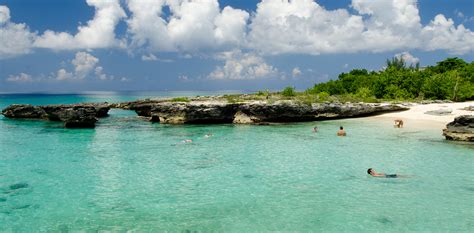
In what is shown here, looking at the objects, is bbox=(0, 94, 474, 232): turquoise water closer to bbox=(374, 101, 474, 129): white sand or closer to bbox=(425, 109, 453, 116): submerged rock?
bbox=(374, 101, 474, 129): white sand

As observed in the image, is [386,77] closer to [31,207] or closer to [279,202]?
[279,202]

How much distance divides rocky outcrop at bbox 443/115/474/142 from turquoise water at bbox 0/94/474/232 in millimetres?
784

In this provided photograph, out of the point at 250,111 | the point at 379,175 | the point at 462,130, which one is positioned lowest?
the point at 379,175

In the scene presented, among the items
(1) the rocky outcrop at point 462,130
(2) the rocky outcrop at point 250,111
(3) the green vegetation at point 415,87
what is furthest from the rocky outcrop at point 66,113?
(1) the rocky outcrop at point 462,130

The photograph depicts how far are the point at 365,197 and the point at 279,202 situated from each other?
3131 mm

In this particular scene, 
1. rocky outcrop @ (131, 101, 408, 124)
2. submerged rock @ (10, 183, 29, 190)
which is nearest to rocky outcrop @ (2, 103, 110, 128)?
rocky outcrop @ (131, 101, 408, 124)

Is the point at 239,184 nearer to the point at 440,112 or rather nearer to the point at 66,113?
the point at 66,113

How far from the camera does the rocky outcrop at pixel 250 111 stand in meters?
36.0

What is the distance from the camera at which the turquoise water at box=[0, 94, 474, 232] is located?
11.1 meters

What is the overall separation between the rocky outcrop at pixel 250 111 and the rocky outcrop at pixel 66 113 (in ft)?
20.6

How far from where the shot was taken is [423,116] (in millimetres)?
36656

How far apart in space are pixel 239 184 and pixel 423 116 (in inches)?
1112

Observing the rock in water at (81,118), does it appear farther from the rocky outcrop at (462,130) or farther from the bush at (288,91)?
the rocky outcrop at (462,130)

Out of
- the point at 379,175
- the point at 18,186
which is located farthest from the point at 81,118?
the point at 379,175
